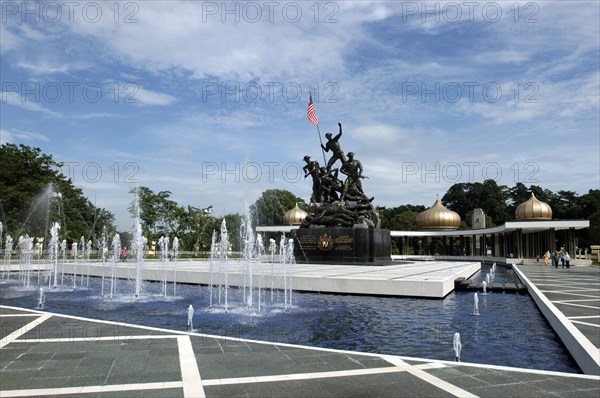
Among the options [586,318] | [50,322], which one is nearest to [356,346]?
[586,318]

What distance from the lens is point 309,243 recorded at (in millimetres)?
24875

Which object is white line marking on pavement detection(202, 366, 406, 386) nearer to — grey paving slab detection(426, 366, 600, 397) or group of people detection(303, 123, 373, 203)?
grey paving slab detection(426, 366, 600, 397)

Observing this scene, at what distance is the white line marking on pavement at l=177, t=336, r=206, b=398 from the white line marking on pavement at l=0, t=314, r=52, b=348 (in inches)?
104

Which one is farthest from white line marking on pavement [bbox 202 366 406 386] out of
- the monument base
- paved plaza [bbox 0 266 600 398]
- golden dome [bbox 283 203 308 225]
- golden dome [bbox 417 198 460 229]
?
golden dome [bbox 417 198 460 229]

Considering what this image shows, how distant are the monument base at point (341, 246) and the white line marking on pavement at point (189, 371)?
16.8m

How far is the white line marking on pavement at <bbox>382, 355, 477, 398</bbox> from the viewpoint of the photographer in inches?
194

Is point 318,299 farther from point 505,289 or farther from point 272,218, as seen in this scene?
point 272,218

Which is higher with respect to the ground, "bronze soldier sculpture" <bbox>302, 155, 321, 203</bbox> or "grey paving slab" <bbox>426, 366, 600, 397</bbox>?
"bronze soldier sculpture" <bbox>302, 155, 321, 203</bbox>

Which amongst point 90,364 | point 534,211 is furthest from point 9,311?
point 534,211

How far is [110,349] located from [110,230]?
5705 cm

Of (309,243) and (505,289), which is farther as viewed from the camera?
(309,243)

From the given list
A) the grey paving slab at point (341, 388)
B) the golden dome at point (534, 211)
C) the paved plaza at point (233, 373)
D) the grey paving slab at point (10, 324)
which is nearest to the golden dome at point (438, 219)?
the golden dome at point (534, 211)

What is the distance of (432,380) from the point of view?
17.6ft

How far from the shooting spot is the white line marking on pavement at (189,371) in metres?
4.97
